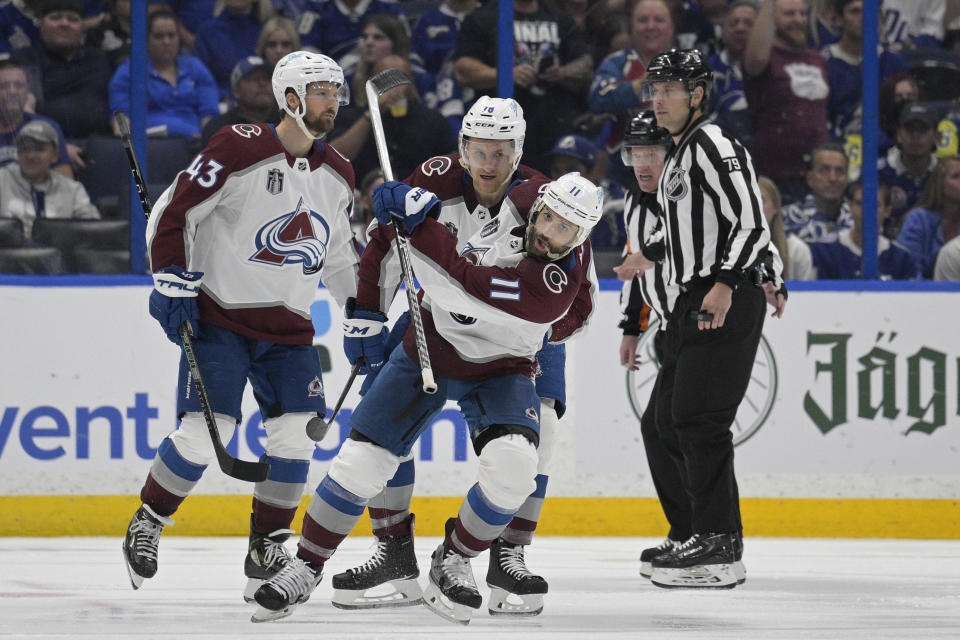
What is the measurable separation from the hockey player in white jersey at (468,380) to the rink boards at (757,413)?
5.78ft

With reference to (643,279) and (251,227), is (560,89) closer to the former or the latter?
(643,279)

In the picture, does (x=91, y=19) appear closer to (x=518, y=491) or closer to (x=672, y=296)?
(x=672, y=296)

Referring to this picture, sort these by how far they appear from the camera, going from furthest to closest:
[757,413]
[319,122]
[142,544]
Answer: [757,413] → [319,122] → [142,544]

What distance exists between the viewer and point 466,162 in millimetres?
3230

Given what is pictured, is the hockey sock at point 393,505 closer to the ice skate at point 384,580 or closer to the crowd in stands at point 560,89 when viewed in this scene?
the ice skate at point 384,580

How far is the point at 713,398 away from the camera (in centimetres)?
365

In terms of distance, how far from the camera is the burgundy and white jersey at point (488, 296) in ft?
9.53

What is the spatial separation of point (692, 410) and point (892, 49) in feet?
7.91

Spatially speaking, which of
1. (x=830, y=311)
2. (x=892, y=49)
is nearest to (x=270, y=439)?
(x=830, y=311)

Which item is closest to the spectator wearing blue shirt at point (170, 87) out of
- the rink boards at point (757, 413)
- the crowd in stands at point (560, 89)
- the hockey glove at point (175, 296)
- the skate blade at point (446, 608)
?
the crowd in stands at point (560, 89)

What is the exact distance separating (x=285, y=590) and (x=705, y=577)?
122cm

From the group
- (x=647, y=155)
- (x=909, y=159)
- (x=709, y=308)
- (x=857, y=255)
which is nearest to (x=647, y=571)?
(x=709, y=308)

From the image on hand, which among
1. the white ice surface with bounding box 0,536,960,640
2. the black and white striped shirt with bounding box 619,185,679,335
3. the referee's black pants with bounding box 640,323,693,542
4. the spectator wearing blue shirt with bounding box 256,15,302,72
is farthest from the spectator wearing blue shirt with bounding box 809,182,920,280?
the spectator wearing blue shirt with bounding box 256,15,302,72

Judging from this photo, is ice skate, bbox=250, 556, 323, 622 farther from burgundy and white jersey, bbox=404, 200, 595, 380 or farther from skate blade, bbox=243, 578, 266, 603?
burgundy and white jersey, bbox=404, 200, 595, 380
